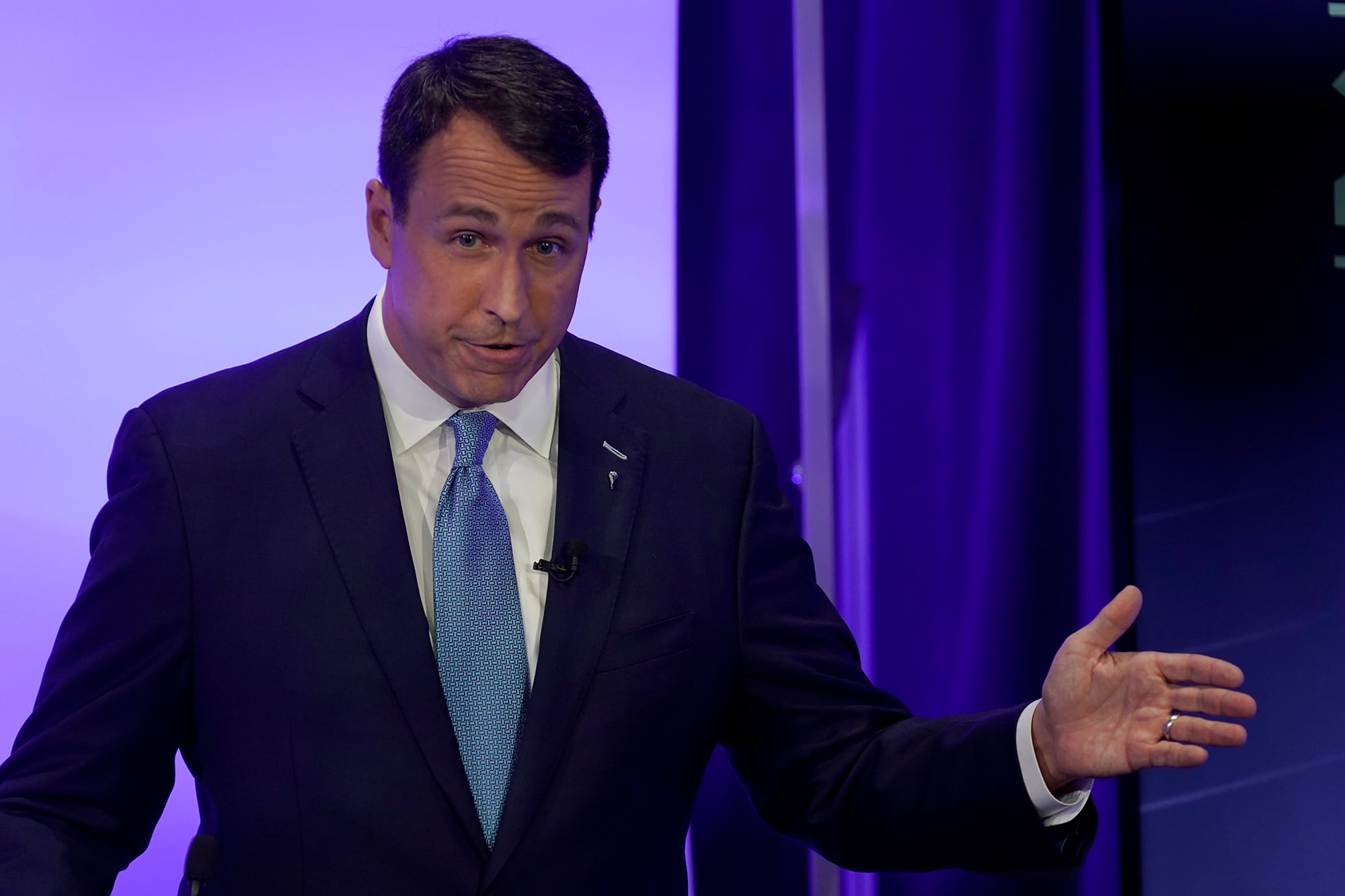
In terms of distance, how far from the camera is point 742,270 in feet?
9.52

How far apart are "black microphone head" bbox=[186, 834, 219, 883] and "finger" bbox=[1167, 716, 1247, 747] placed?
42.0 inches

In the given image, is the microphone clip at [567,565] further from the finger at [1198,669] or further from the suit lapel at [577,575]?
the finger at [1198,669]

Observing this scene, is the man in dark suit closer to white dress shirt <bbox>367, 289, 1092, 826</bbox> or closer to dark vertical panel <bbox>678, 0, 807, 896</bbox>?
white dress shirt <bbox>367, 289, 1092, 826</bbox>

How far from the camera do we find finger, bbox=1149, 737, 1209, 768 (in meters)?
1.38

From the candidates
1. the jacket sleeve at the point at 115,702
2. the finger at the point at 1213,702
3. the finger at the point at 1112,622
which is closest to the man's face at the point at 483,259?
the jacket sleeve at the point at 115,702

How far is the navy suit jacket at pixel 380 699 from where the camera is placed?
1.50 m

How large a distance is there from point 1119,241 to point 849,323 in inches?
24.0

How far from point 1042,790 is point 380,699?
777mm

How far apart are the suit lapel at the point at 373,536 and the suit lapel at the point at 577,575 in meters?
0.07

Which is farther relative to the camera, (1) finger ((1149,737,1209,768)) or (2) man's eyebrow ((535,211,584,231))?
(2) man's eyebrow ((535,211,584,231))

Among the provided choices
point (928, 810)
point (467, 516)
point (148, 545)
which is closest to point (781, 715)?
point (928, 810)

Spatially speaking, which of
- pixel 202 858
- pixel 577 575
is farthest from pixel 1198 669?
pixel 202 858

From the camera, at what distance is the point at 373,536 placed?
1573mm

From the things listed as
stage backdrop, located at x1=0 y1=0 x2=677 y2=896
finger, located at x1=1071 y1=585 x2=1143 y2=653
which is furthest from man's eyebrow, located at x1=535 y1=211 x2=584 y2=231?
stage backdrop, located at x1=0 y1=0 x2=677 y2=896
